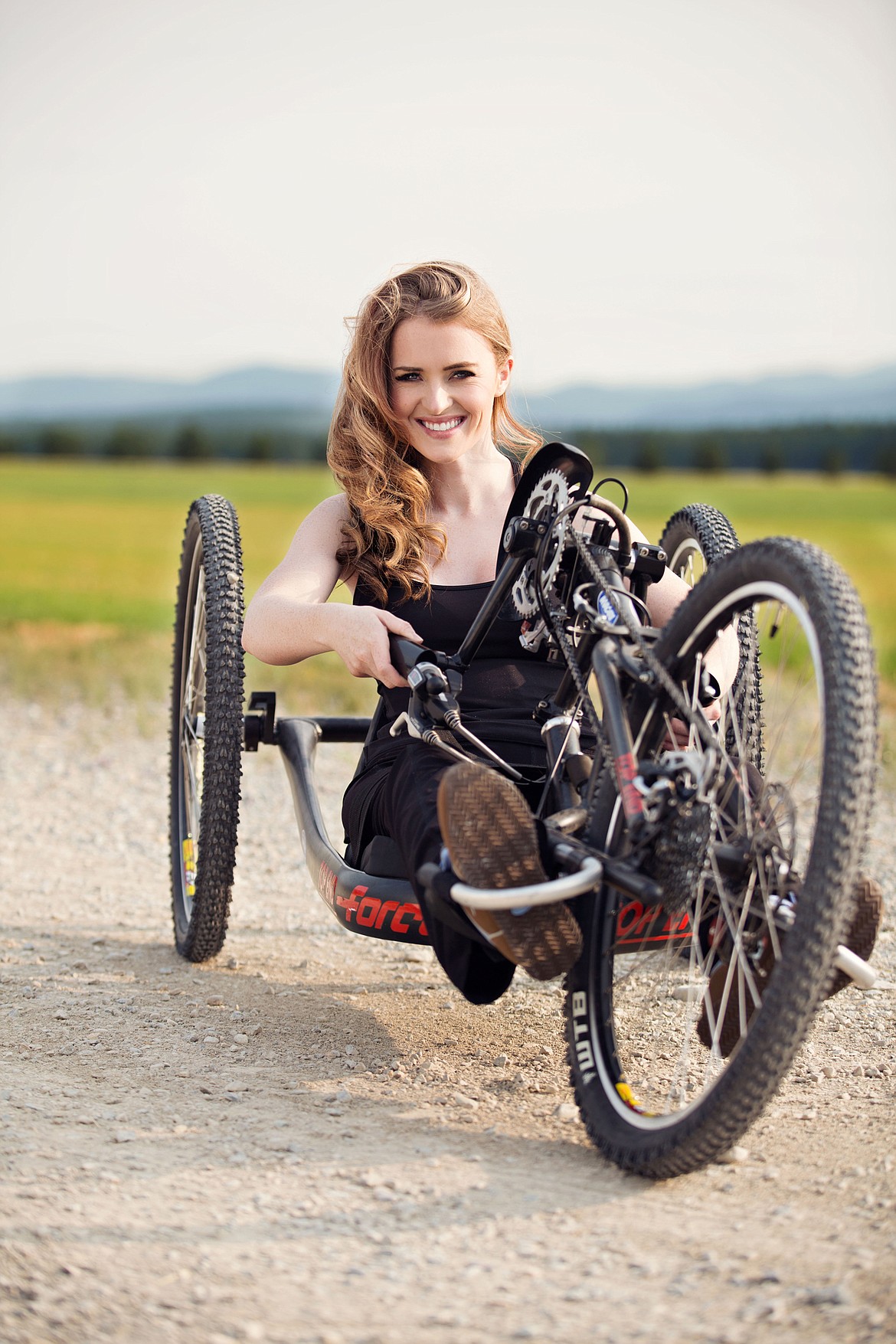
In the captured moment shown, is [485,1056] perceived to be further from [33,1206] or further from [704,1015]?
[33,1206]

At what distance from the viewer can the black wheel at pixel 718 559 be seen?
3.06 metres

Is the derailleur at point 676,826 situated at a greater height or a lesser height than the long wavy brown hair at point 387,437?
lesser

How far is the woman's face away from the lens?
10.5 ft

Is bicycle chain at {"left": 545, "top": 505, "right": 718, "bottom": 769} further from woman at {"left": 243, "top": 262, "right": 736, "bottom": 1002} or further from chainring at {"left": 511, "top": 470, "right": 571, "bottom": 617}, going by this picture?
woman at {"left": 243, "top": 262, "right": 736, "bottom": 1002}

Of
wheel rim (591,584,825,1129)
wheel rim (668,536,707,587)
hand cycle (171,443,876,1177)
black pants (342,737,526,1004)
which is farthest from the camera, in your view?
wheel rim (668,536,707,587)

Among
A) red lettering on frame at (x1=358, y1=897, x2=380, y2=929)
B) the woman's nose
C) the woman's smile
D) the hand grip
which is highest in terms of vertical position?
the woman's nose

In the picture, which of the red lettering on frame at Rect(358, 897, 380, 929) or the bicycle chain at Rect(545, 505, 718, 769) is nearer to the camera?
the bicycle chain at Rect(545, 505, 718, 769)

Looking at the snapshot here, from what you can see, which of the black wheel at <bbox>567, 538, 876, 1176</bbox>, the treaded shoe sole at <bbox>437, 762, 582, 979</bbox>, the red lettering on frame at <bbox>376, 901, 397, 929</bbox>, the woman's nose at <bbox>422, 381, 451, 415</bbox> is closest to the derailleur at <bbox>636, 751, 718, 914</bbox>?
the black wheel at <bbox>567, 538, 876, 1176</bbox>

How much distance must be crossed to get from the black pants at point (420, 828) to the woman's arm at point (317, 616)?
21 centimetres

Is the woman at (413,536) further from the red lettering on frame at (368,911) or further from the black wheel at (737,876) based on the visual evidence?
the black wheel at (737,876)

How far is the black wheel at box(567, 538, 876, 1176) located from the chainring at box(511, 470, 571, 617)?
412mm

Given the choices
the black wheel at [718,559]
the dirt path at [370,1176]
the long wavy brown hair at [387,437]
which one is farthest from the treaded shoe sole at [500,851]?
the long wavy brown hair at [387,437]

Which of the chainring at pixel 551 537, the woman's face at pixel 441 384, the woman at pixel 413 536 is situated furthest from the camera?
the woman's face at pixel 441 384

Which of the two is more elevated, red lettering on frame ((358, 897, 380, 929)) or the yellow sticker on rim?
red lettering on frame ((358, 897, 380, 929))
